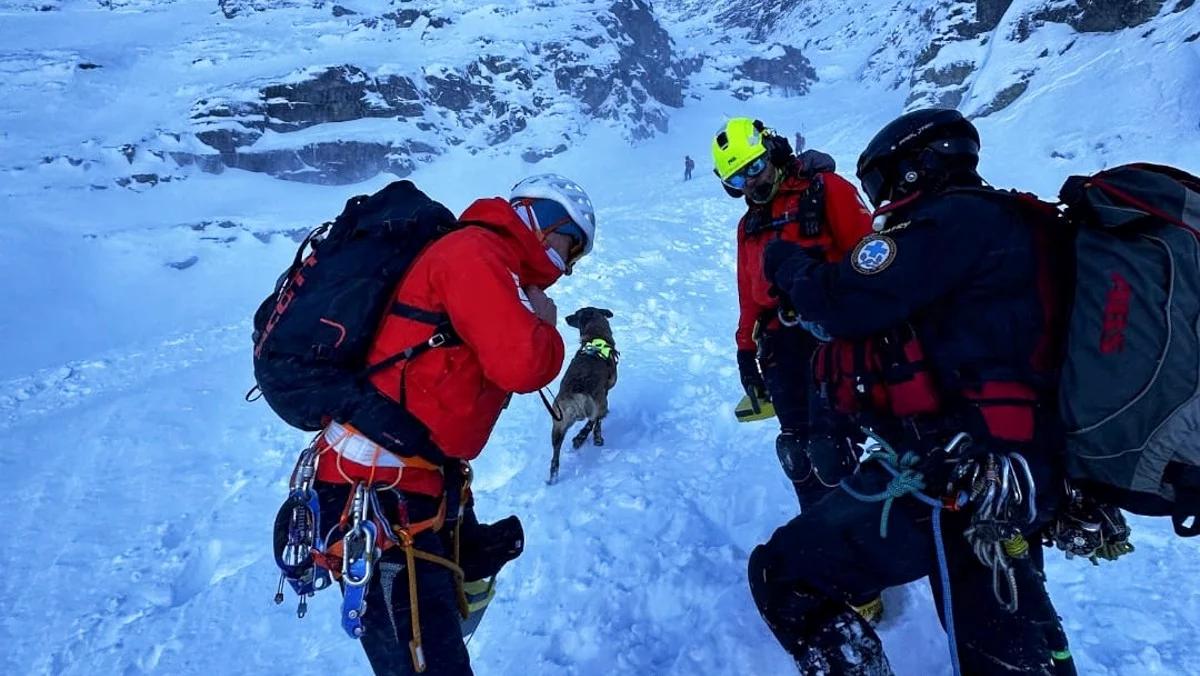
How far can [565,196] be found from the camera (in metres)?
3.08

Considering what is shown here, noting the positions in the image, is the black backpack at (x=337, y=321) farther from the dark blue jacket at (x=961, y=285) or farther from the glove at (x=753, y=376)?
the glove at (x=753, y=376)

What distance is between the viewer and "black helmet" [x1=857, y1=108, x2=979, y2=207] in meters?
2.42

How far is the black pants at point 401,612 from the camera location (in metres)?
2.53

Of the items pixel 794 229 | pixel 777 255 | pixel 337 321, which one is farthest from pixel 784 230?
pixel 337 321

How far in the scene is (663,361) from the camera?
905cm

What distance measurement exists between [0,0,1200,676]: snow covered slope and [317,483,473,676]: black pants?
1.21 meters

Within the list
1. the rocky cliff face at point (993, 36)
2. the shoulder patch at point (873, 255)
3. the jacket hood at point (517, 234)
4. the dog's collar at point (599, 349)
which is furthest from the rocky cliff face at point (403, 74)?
the jacket hood at point (517, 234)

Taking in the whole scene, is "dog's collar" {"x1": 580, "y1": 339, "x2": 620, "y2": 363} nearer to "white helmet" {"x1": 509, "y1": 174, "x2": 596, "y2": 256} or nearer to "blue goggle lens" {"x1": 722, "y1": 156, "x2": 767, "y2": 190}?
"blue goggle lens" {"x1": 722, "y1": 156, "x2": 767, "y2": 190}

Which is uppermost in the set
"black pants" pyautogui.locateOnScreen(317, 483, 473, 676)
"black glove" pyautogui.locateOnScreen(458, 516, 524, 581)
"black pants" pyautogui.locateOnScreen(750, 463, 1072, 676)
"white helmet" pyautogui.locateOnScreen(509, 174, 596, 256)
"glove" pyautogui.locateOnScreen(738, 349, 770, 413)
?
"white helmet" pyautogui.locateOnScreen(509, 174, 596, 256)

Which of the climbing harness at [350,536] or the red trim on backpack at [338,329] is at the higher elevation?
the red trim on backpack at [338,329]

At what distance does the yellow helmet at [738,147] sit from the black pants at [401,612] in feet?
9.17

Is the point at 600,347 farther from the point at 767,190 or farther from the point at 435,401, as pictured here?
the point at 435,401

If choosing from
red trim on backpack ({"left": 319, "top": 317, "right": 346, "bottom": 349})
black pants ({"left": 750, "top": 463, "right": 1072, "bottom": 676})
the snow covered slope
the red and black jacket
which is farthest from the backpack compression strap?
the snow covered slope

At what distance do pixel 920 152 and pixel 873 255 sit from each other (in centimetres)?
54
